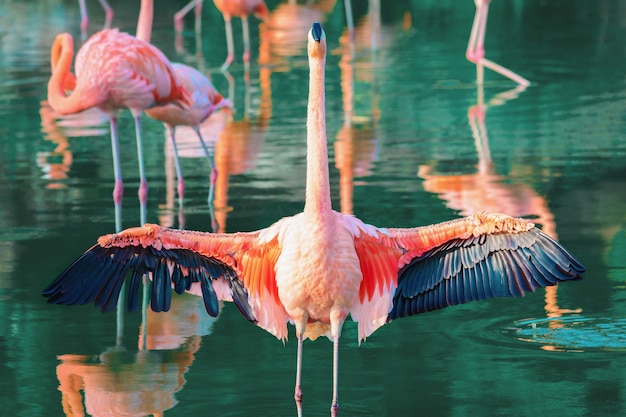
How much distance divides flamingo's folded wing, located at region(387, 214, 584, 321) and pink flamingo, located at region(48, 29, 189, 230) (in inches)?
130

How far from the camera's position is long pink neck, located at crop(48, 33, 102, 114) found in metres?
8.73

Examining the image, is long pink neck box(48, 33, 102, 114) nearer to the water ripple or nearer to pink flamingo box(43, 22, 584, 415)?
pink flamingo box(43, 22, 584, 415)

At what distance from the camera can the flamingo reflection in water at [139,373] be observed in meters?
5.44

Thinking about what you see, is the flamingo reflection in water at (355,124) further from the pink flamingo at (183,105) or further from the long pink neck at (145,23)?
the long pink neck at (145,23)

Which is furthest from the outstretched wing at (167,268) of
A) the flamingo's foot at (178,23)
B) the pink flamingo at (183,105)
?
the flamingo's foot at (178,23)

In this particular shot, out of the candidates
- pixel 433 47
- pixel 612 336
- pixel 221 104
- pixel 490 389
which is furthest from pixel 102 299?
pixel 433 47

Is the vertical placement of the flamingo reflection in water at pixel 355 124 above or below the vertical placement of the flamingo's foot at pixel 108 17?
below

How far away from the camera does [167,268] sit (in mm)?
5531

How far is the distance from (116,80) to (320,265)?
388cm

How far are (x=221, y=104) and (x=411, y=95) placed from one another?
3991 mm

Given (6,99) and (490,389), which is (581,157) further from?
(6,99)

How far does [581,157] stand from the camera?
10398 millimetres

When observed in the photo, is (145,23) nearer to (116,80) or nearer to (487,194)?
(116,80)

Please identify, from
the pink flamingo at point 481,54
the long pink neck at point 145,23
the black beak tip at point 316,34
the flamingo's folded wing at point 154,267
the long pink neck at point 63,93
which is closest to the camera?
the black beak tip at point 316,34
